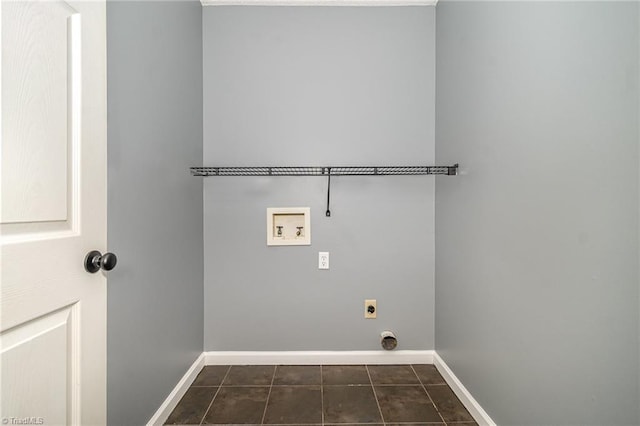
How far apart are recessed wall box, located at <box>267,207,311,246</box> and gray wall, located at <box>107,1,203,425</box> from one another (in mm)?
458

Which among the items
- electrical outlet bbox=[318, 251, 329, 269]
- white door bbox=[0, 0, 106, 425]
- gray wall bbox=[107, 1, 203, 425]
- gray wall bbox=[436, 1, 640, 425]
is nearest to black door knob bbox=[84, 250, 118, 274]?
white door bbox=[0, 0, 106, 425]

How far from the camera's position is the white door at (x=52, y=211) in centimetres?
63

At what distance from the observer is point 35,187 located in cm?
68

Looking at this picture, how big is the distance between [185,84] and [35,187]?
45.7 inches

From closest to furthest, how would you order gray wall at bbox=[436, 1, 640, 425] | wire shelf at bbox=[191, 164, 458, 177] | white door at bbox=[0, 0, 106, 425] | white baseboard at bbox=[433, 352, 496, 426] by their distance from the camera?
white door at bbox=[0, 0, 106, 425] < gray wall at bbox=[436, 1, 640, 425] < white baseboard at bbox=[433, 352, 496, 426] < wire shelf at bbox=[191, 164, 458, 177]

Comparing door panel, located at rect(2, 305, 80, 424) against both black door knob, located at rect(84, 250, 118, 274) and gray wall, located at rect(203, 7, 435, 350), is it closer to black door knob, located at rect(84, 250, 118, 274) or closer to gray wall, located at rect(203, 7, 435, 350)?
black door knob, located at rect(84, 250, 118, 274)

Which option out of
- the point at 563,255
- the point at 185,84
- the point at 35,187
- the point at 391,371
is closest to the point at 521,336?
the point at 563,255

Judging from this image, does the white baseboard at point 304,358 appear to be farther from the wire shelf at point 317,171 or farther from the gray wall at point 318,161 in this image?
the wire shelf at point 317,171

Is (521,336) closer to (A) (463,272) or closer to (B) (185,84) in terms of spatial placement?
(A) (463,272)

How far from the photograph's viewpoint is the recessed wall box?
73.2 inches

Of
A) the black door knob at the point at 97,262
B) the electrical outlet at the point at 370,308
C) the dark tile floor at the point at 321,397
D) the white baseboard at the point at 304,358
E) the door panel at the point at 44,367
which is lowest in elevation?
the dark tile floor at the point at 321,397

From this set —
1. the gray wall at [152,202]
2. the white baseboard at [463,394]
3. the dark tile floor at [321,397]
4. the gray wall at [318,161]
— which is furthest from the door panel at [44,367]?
the white baseboard at [463,394]

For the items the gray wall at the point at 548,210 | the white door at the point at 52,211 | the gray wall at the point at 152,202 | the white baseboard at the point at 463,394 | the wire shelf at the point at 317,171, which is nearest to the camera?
the white door at the point at 52,211

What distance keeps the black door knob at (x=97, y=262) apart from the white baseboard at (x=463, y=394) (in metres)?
1.64
